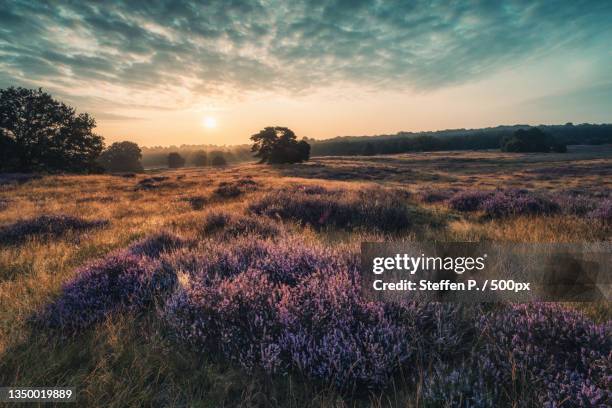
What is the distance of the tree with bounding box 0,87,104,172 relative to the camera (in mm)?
37781

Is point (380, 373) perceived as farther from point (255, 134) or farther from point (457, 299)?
point (255, 134)

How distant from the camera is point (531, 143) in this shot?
84.9 m

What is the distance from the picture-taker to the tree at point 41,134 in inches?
1487

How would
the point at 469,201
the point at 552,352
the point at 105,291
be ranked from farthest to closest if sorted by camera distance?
the point at 469,201
the point at 105,291
the point at 552,352

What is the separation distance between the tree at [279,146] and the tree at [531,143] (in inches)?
2175

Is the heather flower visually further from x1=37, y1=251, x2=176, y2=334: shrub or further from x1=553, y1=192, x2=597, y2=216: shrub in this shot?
x1=553, y1=192, x2=597, y2=216: shrub

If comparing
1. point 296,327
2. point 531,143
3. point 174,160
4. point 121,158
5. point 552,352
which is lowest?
point 552,352

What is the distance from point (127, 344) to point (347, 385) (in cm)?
157

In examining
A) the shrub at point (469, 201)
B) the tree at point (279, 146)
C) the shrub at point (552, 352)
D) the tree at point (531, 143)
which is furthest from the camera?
the tree at point (531, 143)

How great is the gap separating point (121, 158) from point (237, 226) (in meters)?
103

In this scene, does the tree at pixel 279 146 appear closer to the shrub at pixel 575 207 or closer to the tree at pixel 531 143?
the tree at pixel 531 143

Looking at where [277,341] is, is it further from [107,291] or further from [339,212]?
[339,212]

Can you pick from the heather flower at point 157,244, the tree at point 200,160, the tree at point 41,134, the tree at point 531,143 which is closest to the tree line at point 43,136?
the tree at point 41,134

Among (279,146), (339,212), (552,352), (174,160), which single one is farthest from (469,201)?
(174,160)
